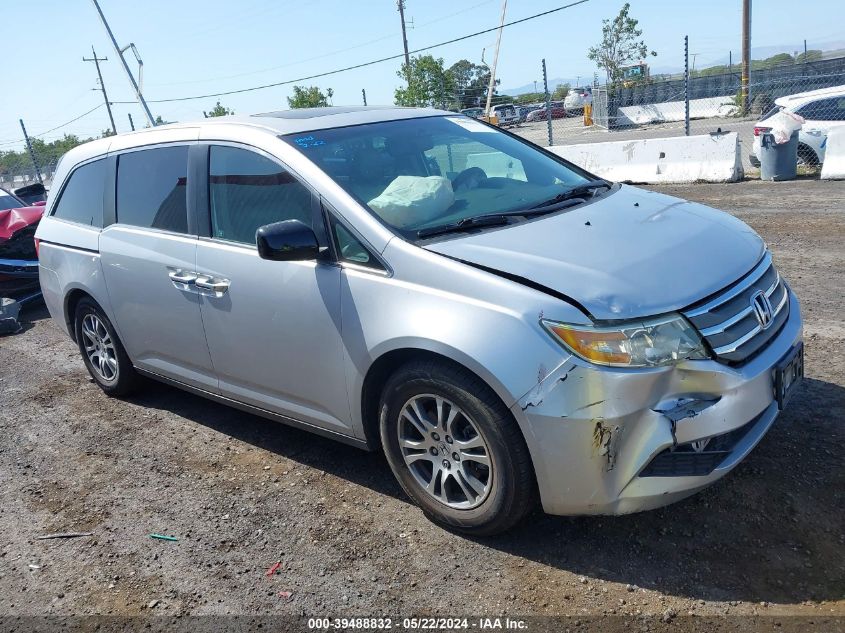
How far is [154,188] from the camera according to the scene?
445cm

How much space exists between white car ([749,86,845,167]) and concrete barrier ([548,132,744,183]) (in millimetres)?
580

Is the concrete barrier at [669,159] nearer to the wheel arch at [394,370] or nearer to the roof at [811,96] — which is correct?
the roof at [811,96]

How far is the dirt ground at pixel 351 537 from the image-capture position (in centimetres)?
278

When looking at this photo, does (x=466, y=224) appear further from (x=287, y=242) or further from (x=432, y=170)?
(x=287, y=242)

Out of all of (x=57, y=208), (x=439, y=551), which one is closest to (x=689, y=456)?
(x=439, y=551)

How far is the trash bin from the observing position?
11.2m

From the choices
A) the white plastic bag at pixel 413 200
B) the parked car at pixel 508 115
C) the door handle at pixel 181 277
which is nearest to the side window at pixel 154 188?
the door handle at pixel 181 277

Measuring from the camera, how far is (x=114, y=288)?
4.67m

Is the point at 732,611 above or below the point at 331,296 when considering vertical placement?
below

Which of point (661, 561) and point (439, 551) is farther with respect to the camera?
point (439, 551)

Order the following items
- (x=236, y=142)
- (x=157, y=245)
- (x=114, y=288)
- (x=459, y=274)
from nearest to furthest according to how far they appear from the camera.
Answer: (x=459, y=274), (x=236, y=142), (x=157, y=245), (x=114, y=288)

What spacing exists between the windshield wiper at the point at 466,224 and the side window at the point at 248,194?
1.95 feet

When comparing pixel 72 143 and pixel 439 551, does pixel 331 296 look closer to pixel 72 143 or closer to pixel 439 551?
pixel 439 551

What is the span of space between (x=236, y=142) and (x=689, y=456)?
8.95ft
